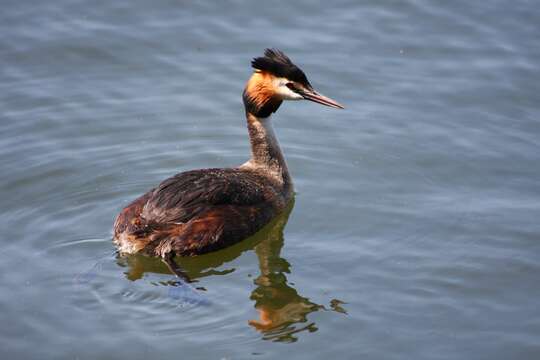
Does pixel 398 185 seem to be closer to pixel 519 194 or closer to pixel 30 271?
pixel 519 194

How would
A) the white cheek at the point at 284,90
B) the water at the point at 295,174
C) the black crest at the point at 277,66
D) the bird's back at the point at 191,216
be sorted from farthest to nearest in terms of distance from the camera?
1. the white cheek at the point at 284,90
2. the black crest at the point at 277,66
3. the bird's back at the point at 191,216
4. the water at the point at 295,174

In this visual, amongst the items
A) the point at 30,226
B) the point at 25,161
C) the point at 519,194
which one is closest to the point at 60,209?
the point at 30,226

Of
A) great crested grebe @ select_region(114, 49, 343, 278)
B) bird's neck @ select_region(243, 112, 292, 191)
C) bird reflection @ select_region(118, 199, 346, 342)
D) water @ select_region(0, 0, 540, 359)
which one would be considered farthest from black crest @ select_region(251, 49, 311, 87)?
bird reflection @ select_region(118, 199, 346, 342)

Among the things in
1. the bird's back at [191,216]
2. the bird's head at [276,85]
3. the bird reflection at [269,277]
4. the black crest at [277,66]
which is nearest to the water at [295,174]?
the bird reflection at [269,277]

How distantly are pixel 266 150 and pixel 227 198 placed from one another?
1067mm

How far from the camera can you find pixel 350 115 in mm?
10148

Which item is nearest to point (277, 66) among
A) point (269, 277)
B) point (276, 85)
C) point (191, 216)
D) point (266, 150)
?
point (276, 85)

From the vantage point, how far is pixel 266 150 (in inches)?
353

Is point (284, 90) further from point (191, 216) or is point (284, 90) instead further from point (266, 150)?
point (191, 216)

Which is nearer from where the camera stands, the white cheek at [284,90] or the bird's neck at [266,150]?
the white cheek at [284,90]

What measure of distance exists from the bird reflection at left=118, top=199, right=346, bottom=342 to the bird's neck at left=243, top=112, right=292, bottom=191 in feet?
1.72

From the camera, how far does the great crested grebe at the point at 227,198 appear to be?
766cm

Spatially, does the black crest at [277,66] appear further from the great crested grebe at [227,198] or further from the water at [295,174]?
the water at [295,174]

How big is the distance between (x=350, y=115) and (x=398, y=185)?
1423mm
